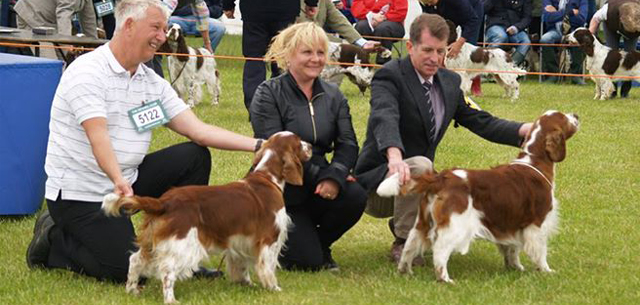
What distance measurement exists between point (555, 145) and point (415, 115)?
27.5 inches

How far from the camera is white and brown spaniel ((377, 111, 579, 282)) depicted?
14.6 feet

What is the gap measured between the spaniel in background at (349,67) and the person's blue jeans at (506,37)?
3.07 meters

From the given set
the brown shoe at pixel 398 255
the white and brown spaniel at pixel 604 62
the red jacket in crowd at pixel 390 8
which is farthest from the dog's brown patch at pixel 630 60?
the brown shoe at pixel 398 255

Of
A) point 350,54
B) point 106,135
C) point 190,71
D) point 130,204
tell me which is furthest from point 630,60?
point 130,204

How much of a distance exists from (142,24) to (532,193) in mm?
1890

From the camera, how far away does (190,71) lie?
11.0 metres

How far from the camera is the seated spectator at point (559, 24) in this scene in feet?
47.9

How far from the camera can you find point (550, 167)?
4691 mm

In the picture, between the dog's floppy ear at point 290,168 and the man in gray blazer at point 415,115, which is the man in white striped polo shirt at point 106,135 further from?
the man in gray blazer at point 415,115

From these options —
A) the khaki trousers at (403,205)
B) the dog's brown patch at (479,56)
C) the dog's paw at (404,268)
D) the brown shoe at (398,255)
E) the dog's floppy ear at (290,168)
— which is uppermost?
the dog's floppy ear at (290,168)

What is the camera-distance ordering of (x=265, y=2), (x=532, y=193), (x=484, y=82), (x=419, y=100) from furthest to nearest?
(x=484, y=82) < (x=265, y=2) < (x=419, y=100) < (x=532, y=193)

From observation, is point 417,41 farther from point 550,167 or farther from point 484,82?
point 484,82

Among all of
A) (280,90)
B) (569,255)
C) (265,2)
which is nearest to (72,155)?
(280,90)

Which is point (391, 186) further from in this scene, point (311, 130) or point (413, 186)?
point (311, 130)
